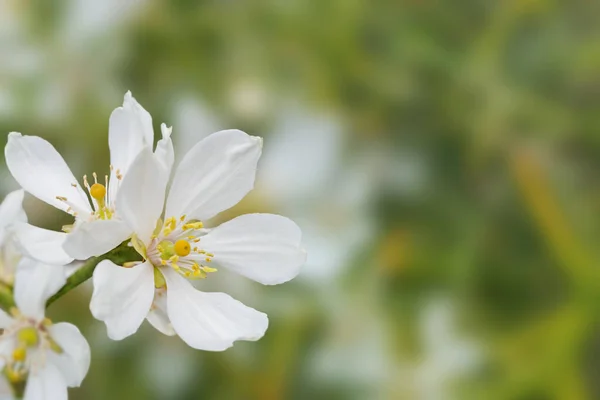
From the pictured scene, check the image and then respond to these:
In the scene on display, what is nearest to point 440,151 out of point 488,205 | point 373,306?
point 488,205

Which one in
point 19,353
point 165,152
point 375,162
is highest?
point 375,162

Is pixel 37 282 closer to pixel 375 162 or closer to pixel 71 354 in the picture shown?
pixel 71 354

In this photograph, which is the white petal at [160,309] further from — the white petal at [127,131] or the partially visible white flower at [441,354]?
the partially visible white flower at [441,354]

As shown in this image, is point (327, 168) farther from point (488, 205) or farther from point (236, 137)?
point (236, 137)

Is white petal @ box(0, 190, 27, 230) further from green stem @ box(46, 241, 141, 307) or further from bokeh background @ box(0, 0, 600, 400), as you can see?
bokeh background @ box(0, 0, 600, 400)

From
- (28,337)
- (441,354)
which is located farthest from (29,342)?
(441,354)

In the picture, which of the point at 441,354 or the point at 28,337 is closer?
the point at 28,337

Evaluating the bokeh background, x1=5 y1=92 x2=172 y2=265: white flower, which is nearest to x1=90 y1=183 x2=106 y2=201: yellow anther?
x1=5 y1=92 x2=172 y2=265: white flower
